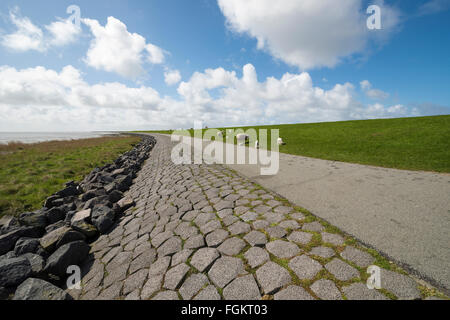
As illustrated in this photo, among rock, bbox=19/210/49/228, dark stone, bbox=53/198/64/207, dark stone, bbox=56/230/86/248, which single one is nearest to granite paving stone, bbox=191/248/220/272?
dark stone, bbox=56/230/86/248

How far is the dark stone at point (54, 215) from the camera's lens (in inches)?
171

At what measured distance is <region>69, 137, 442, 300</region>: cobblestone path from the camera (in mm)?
1865

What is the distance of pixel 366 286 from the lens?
1.76 metres

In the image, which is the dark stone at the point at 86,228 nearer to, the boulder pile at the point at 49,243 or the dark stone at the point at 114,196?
the boulder pile at the point at 49,243

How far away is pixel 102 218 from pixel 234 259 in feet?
10.9

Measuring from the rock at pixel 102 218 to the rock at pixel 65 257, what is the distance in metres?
0.72

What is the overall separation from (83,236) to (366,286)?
4653 mm

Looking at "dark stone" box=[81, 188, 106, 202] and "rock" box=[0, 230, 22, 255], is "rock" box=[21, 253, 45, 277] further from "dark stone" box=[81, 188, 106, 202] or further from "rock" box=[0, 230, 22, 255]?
"dark stone" box=[81, 188, 106, 202]

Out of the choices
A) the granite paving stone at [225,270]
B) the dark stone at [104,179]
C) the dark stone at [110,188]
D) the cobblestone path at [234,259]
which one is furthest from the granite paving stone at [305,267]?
the dark stone at [104,179]

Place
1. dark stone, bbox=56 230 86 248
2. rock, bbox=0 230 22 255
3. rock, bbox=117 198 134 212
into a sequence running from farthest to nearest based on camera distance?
rock, bbox=117 198 134 212, rock, bbox=0 230 22 255, dark stone, bbox=56 230 86 248

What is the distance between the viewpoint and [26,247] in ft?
10.1

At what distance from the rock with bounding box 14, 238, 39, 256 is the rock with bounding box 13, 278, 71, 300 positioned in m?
1.17
